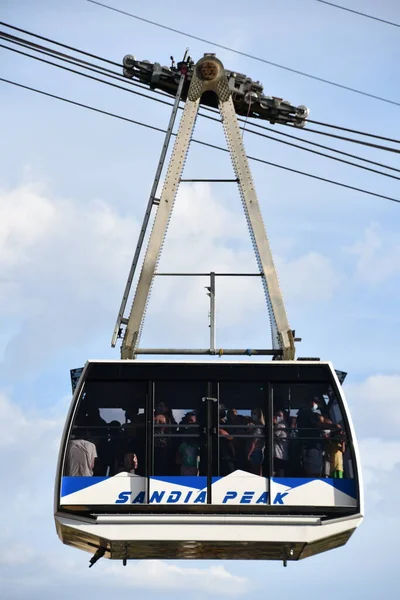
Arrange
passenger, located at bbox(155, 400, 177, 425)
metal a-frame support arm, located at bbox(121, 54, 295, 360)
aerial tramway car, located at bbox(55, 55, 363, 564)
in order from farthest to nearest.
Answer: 1. metal a-frame support arm, located at bbox(121, 54, 295, 360)
2. passenger, located at bbox(155, 400, 177, 425)
3. aerial tramway car, located at bbox(55, 55, 363, 564)

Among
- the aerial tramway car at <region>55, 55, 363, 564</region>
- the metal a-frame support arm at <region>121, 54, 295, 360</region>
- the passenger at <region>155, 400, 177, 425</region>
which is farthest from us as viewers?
the metal a-frame support arm at <region>121, 54, 295, 360</region>

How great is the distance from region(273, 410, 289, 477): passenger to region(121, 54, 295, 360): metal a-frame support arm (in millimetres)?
1387

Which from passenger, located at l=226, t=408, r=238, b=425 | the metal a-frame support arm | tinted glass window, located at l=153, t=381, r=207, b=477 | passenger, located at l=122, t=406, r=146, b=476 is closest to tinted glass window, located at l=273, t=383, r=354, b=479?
passenger, located at l=226, t=408, r=238, b=425

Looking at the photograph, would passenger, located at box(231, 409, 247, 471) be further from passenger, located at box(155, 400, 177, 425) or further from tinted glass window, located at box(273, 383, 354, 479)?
passenger, located at box(155, 400, 177, 425)

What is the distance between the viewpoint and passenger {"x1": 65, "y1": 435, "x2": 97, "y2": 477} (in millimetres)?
17438

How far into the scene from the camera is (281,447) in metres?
17.6

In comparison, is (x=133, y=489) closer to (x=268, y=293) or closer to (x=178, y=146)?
(x=268, y=293)

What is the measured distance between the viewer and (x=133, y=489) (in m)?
17.5

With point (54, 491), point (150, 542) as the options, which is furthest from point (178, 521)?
point (54, 491)

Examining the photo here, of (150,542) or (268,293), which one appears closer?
(150,542)

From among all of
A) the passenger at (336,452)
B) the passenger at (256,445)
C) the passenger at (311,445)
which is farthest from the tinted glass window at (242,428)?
the passenger at (336,452)

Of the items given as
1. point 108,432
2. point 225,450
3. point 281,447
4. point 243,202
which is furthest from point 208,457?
point 243,202

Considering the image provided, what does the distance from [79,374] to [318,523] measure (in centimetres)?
373

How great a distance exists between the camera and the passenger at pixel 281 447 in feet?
57.5
